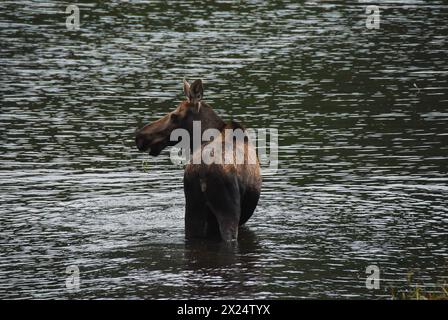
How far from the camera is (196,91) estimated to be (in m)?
13.7

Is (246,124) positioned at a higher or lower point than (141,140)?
higher

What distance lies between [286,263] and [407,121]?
30.2 ft

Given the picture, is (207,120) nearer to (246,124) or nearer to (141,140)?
(141,140)

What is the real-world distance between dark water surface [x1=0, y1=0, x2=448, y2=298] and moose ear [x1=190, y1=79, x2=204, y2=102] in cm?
174

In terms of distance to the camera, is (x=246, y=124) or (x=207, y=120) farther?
(x=246, y=124)

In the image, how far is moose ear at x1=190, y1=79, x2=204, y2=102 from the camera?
44.3ft

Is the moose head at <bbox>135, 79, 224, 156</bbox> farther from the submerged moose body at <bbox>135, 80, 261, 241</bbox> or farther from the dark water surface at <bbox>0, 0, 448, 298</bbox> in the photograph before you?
the dark water surface at <bbox>0, 0, 448, 298</bbox>

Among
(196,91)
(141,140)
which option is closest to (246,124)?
(141,140)

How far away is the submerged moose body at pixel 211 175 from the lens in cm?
1332

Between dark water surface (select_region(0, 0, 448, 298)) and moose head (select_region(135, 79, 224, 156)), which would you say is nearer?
dark water surface (select_region(0, 0, 448, 298))

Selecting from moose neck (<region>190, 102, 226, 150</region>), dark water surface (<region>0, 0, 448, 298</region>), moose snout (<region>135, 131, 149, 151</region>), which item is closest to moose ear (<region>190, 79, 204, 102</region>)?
moose neck (<region>190, 102, 226, 150</region>)

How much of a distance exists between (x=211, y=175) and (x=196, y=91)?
1098 millimetres

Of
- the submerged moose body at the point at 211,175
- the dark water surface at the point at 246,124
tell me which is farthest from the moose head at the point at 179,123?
the dark water surface at the point at 246,124
